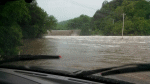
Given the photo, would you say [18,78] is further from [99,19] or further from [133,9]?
[133,9]

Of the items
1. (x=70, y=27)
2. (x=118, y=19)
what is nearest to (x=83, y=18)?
(x=70, y=27)

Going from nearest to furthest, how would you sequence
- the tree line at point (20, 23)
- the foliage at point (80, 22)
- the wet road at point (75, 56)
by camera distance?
the wet road at point (75, 56) < the tree line at point (20, 23) < the foliage at point (80, 22)

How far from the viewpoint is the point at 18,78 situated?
0.67 meters

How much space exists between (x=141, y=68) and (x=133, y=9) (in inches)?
34.3

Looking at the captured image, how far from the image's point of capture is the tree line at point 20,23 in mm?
1531

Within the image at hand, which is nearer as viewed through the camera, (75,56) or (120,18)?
(120,18)

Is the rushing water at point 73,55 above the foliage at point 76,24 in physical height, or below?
below

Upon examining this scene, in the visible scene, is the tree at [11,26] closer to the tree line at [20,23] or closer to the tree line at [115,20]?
the tree line at [20,23]

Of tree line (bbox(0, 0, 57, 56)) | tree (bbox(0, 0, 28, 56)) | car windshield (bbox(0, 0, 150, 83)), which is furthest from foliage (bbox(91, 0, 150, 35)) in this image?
tree (bbox(0, 0, 28, 56))

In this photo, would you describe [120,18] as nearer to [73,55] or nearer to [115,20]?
[115,20]

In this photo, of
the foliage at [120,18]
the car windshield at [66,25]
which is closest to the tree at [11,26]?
the car windshield at [66,25]

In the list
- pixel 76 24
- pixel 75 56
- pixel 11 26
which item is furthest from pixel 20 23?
pixel 75 56

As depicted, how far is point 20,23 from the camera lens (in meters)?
1.66

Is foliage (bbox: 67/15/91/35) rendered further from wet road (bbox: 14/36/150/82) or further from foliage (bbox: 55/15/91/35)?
wet road (bbox: 14/36/150/82)
